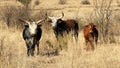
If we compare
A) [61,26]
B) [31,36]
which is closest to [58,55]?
[31,36]

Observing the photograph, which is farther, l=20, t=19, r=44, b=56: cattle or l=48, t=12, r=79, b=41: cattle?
l=48, t=12, r=79, b=41: cattle

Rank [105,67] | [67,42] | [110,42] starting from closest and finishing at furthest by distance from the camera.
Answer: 1. [105,67]
2. [67,42]
3. [110,42]

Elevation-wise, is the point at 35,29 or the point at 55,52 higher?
the point at 35,29

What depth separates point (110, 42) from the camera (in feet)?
54.0

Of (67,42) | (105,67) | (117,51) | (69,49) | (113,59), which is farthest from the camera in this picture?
(67,42)

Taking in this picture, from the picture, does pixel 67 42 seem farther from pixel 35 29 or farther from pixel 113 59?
pixel 113 59

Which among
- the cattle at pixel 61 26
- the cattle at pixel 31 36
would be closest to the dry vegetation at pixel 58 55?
the cattle at pixel 31 36

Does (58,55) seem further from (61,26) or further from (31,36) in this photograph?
(61,26)

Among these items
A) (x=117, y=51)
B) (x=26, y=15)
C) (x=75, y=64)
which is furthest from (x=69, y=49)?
(x=26, y=15)

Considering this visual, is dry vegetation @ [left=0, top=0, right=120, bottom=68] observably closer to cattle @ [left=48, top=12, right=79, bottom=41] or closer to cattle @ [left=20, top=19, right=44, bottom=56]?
cattle @ [left=20, top=19, right=44, bottom=56]

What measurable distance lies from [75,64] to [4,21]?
39.7 ft

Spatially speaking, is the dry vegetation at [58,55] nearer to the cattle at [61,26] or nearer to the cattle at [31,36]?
the cattle at [31,36]

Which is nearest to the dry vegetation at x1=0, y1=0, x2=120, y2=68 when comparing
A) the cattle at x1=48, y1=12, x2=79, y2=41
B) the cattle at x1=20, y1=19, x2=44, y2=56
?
the cattle at x1=20, y1=19, x2=44, y2=56

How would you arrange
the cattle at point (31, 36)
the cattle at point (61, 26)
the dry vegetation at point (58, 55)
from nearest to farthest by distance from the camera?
the dry vegetation at point (58, 55)
the cattle at point (31, 36)
the cattle at point (61, 26)
